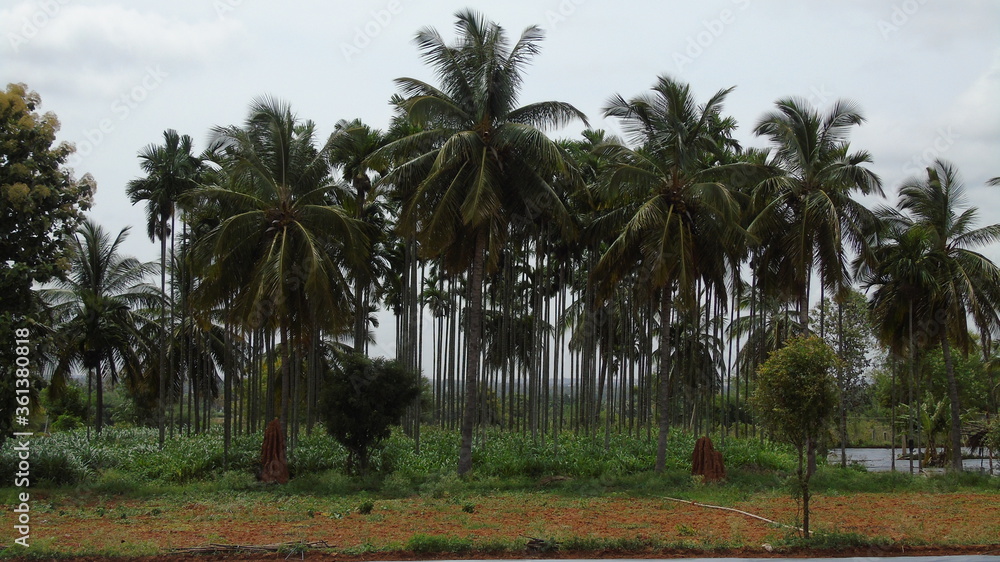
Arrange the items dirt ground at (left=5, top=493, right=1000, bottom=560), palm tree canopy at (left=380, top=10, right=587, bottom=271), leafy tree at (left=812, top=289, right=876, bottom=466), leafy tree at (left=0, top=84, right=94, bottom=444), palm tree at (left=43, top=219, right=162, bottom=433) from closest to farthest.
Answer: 1. dirt ground at (left=5, top=493, right=1000, bottom=560)
2. leafy tree at (left=0, top=84, right=94, bottom=444)
3. palm tree canopy at (left=380, top=10, right=587, bottom=271)
4. palm tree at (left=43, top=219, right=162, bottom=433)
5. leafy tree at (left=812, top=289, right=876, bottom=466)

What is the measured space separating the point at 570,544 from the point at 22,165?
16.0 m

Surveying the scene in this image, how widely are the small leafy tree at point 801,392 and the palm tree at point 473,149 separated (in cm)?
1014

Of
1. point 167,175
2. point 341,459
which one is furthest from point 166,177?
point 341,459

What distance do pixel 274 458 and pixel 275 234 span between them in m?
6.60

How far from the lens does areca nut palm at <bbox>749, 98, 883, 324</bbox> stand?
24828 millimetres

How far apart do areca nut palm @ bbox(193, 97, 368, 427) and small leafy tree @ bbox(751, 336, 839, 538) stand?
12.9 meters

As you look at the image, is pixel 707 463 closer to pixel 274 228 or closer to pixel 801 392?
pixel 801 392

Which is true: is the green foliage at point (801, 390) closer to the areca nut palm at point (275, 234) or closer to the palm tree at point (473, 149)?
the palm tree at point (473, 149)

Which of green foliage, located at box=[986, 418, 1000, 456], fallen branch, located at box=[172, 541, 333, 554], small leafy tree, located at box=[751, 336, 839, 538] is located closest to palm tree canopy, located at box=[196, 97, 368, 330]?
fallen branch, located at box=[172, 541, 333, 554]

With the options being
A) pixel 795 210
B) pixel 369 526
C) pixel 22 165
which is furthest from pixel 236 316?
pixel 795 210

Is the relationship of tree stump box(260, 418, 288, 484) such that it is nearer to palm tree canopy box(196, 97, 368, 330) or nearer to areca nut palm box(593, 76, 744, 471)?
palm tree canopy box(196, 97, 368, 330)

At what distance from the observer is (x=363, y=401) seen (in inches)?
901

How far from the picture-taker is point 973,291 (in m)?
27.7

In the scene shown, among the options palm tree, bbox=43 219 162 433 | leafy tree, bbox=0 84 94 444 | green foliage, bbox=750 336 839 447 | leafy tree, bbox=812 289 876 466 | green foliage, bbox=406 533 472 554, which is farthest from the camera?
leafy tree, bbox=812 289 876 466
